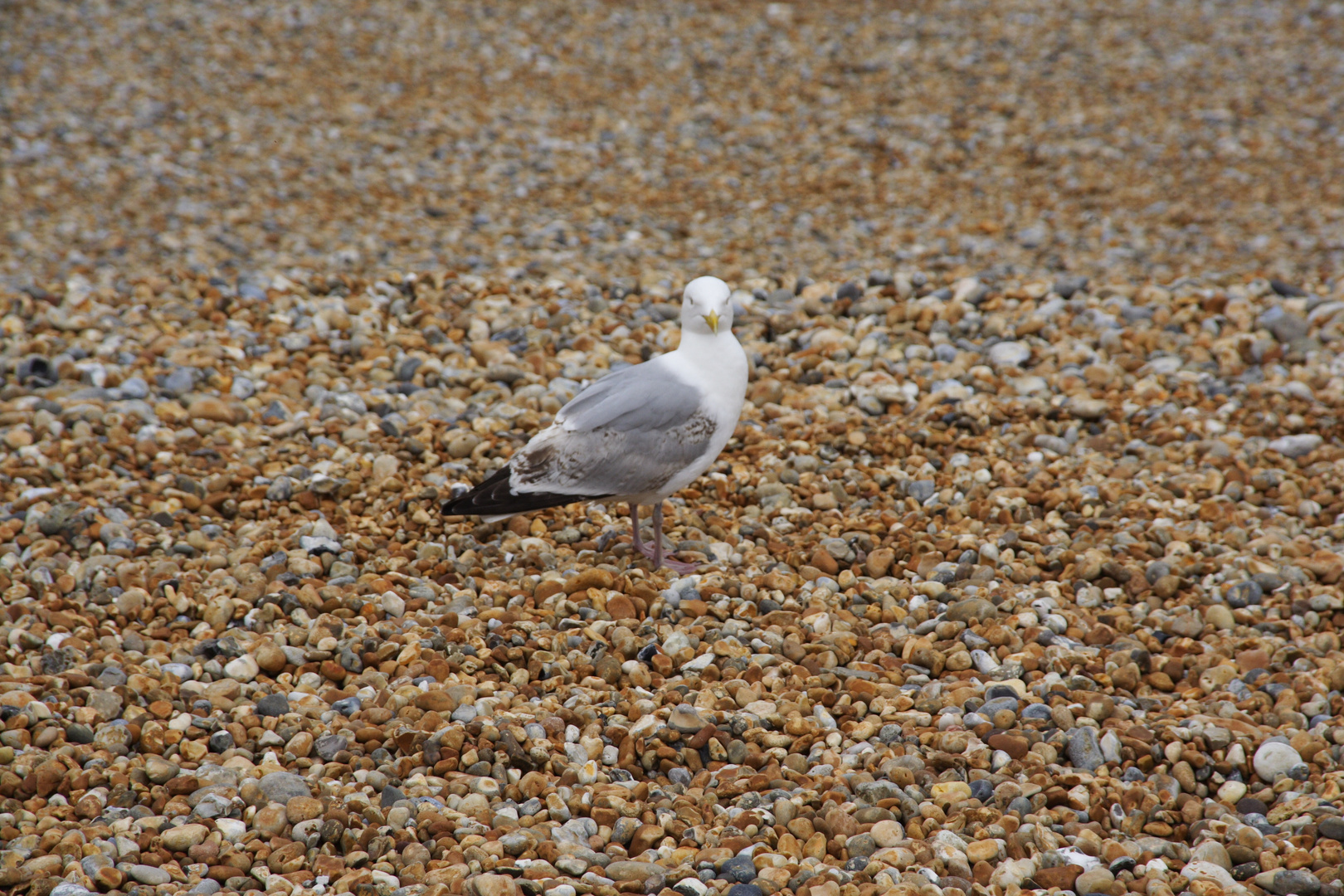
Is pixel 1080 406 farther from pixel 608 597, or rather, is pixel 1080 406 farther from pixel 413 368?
pixel 413 368

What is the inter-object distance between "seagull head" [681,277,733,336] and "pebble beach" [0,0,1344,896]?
1.04 metres

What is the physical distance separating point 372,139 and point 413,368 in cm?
536

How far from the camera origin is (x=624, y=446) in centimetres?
468

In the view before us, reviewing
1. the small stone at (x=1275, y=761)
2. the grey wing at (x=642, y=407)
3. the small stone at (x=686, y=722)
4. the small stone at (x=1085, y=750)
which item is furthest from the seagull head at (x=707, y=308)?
the small stone at (x=1275, y=761)

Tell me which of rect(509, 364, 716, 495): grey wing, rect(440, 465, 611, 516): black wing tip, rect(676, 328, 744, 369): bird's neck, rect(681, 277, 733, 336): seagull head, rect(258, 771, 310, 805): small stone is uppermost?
rect(681, 277, 733, 336): seagull head

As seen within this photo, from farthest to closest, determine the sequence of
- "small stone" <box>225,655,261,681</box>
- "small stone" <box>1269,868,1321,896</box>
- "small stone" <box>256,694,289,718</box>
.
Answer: "small stone" <box>225,655,261,681</box>, "small stone" <box>256,694,289,718</box>, "small stone" <box>1269,868,1321,896</box>

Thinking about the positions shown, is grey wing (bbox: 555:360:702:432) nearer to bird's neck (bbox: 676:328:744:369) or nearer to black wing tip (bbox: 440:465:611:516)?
bird's neck (bbox: 676:328:744:369)

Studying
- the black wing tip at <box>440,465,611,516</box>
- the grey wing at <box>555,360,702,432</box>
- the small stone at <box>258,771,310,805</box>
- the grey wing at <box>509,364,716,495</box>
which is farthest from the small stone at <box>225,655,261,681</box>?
the grey wing at <box>555,360,702,432</box>

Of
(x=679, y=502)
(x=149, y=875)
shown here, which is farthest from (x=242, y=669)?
(x=679, y=502)

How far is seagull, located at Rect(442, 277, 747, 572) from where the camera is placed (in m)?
4.67

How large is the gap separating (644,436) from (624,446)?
9cm

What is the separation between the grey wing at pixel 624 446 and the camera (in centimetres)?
467

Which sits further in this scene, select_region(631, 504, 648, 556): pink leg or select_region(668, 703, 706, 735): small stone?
select_region(631, 504, 648, 556): pink leg

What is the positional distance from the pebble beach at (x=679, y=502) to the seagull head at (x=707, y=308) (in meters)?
1.04
